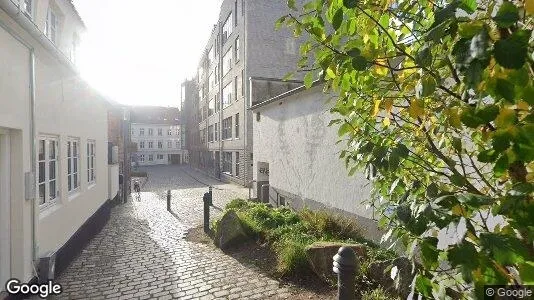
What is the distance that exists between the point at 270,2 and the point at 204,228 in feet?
66.4

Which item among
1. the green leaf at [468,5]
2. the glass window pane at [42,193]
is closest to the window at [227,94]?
the glass window pane at [42,193]

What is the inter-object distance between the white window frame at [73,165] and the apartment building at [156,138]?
5479 centimetres

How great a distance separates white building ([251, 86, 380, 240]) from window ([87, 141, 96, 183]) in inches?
270

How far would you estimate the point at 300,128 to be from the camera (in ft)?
35.9

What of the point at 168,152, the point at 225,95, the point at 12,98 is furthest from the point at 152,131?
the point at 12,98

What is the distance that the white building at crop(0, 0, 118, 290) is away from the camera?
4867 millimetres

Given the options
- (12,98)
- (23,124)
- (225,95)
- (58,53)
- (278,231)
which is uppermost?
(225,95)

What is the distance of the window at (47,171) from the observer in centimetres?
624

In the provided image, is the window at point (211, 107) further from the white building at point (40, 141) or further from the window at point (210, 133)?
the white building at point (40, 141)

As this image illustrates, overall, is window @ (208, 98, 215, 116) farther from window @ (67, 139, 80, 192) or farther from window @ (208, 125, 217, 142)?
window @ (67, 139, 80, 192)

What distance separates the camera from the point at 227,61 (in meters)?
29.2

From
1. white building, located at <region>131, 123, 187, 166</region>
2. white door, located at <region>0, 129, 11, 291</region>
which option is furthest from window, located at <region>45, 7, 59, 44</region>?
white building, located at <region>131, 123, 187, 166</region>

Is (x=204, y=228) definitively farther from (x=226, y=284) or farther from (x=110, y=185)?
(x=110, y=185)

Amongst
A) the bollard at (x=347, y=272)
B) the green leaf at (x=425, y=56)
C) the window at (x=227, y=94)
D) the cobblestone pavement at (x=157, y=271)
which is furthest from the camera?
the window at (x=227, y=94)
